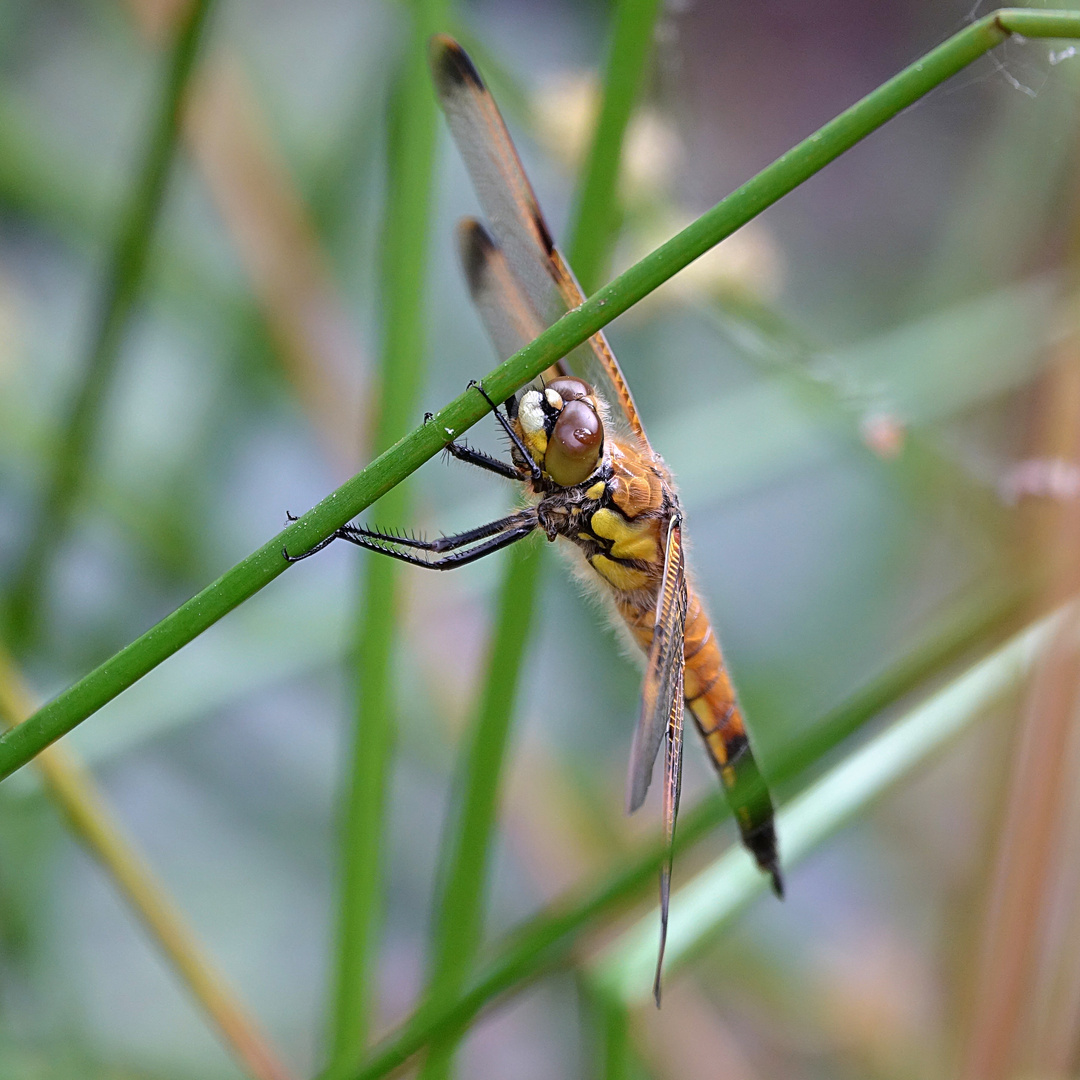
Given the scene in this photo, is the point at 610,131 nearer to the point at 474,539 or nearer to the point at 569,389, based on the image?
the point at 569,389

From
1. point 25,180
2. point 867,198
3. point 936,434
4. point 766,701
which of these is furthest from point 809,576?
point 25,180

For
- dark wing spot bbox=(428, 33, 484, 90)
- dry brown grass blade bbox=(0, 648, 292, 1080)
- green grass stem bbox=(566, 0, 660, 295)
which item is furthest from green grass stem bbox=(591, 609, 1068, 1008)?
dark wing spot bbox=(428, 33, 484, 90)

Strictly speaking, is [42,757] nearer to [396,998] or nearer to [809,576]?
[396,998]

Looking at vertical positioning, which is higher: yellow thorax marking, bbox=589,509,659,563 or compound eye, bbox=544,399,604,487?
compound eye, bbox=544,399,604,487

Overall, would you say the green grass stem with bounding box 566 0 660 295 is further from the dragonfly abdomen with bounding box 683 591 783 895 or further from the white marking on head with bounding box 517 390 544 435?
the dragonfly abdomen with bounding box 683 591 783 895

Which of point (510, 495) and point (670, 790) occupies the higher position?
point (510, 495)

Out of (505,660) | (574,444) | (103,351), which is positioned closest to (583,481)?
(574,444)
